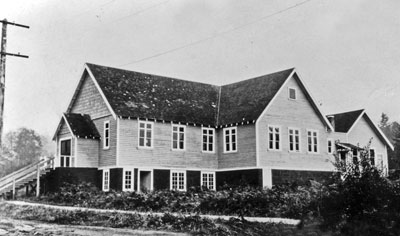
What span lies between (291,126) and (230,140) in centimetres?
465

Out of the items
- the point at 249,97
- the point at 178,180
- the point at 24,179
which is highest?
the point at 249,97

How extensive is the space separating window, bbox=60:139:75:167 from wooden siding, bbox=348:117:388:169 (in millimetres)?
24296

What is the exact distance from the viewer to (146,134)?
112ft

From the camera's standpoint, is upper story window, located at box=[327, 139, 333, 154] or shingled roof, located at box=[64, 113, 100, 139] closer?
shingled roof, located at box=[64, 113, 100, 139]

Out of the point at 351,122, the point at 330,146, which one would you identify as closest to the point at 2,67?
the point at 330,146

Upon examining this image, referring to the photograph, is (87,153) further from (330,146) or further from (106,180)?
(330,146)

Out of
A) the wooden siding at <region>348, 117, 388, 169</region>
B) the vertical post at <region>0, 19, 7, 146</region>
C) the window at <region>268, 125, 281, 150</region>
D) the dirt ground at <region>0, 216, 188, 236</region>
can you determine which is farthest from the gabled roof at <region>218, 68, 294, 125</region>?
the dirt ground at <region>0, 216, 188, 236</region>

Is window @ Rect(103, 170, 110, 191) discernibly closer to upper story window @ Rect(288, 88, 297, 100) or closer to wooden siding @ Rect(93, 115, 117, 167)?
wooden siding @ Rect(93, 115, 117, 167)

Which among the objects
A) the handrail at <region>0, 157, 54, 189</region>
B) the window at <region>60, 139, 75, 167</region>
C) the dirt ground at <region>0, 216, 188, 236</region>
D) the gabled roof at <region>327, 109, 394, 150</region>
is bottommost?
the dirt ground at <region>0, 216, 188, 236</region>

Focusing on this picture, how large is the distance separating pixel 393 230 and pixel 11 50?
2109 centimetres

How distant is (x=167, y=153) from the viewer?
115 feet

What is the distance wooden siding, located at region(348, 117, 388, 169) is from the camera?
4462 centimetres

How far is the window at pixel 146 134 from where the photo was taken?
33938mm

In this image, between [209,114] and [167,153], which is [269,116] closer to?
[209,114]
